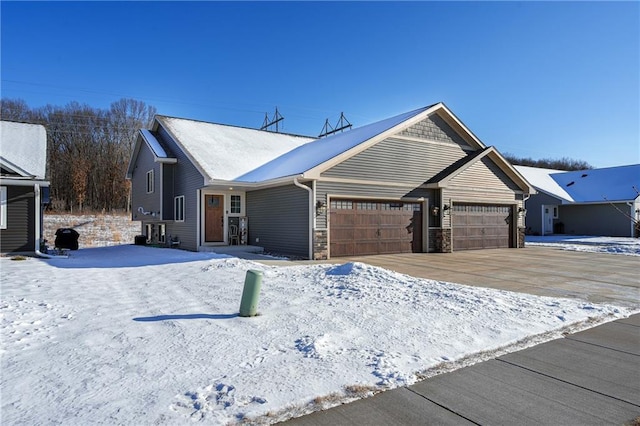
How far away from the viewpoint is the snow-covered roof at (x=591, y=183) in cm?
2830

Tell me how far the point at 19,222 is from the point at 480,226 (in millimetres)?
17325

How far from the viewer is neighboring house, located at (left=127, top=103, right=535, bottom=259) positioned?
1385cm

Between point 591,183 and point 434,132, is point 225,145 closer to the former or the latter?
point 434,132

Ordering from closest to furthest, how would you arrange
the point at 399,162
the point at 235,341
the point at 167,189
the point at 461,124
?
the point at 235,341 → the point at 399,162 → the point at 461,124 → the point at 167,189

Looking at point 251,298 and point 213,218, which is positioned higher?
point 213,218

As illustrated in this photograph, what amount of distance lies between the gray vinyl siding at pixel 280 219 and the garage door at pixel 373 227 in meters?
0.97

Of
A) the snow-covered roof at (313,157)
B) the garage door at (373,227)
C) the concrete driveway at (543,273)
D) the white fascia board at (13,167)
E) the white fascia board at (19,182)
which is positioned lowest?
the concrete driveway at (543,273)

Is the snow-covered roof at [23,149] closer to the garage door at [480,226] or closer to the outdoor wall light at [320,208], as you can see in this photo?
the outdoor wall light at [320,208]

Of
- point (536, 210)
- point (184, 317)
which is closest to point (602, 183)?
point (536, 210)

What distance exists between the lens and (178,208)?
17797 millimetres

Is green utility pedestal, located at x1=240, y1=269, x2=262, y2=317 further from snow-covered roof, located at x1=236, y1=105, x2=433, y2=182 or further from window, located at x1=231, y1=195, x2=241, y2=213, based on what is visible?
window, located at x1=231, y1=195, x2=241, y2=213

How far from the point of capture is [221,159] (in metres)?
16.3

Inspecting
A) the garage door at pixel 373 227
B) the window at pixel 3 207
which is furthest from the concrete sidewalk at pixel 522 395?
the window at pixel 3 207

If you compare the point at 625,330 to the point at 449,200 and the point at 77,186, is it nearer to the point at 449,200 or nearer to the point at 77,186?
the point at 449,200
